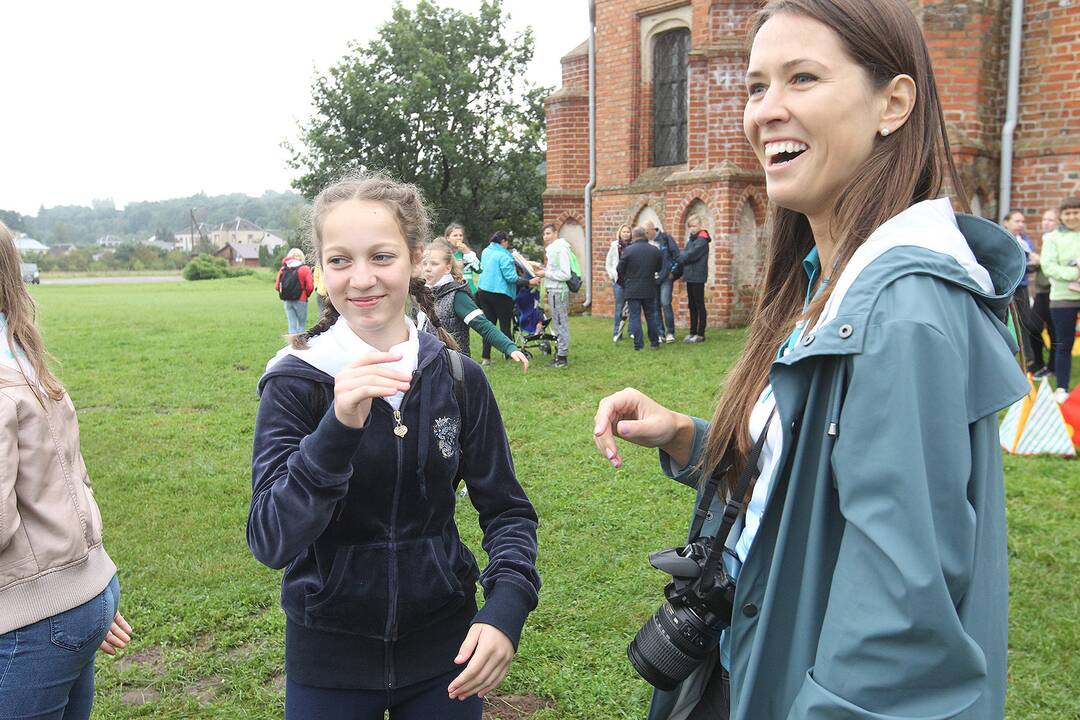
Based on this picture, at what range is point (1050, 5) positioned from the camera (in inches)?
452

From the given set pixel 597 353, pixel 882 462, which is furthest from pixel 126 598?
pixel 597 353

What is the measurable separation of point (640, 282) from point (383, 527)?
11584 mm

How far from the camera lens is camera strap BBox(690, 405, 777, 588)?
1.51 m

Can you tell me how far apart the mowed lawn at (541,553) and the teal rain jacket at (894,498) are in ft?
8.13

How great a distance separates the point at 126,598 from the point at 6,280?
2.82m

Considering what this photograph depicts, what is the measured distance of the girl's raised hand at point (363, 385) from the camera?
156cm

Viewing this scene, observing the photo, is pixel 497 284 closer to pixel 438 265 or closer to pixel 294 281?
pixel 438 265

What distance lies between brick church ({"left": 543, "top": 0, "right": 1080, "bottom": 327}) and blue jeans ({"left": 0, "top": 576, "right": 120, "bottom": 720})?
8325mm

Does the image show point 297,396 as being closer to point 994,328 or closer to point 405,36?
point 994,328

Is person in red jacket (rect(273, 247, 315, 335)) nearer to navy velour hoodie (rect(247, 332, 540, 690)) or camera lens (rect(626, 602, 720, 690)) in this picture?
navy velour hoodie (rect(247, 332, 540, 690))

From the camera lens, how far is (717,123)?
15.0 meters

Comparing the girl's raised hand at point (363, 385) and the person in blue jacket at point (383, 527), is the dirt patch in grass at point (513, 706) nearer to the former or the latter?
the person in blue jacket at point (383, 527)

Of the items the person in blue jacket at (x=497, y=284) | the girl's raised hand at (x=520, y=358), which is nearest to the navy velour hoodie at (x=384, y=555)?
the girl's raised hand at (x=520, y=358)

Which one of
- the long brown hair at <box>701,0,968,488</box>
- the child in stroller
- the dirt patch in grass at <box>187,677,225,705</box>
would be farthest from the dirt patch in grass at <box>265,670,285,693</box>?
the child in stroller
